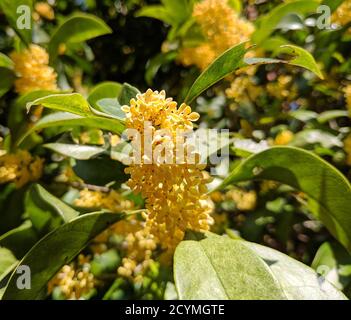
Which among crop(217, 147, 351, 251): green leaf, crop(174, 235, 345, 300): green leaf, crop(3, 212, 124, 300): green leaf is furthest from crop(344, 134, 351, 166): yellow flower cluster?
crop(3, 212, 124, 300): green leaf

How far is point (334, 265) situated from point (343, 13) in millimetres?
1278

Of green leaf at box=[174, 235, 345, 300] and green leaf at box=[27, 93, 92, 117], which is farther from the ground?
green leaf at box=[27, 93, 92, 117]

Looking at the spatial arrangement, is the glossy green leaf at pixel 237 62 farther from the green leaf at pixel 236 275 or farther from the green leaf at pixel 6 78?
the green leaf at pixel 6 78

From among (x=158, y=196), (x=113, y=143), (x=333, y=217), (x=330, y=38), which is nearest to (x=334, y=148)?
(x=330, y=38)

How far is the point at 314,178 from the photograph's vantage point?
113 cm

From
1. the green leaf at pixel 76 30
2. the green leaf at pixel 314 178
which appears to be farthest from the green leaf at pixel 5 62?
the green leaf at pixel 314 178

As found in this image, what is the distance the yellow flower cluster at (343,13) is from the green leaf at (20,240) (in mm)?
1739

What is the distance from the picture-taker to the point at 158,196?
3.50 feet

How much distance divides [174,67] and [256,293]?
6.71 ft

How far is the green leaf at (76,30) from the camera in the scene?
1.77 m

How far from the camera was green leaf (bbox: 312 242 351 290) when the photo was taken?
1.40 m

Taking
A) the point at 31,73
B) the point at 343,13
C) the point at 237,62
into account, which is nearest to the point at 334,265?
the point at 237,62

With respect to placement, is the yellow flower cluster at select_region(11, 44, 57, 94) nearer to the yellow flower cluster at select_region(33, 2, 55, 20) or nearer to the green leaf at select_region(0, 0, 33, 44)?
the green leaf at select_region(0, 0, 33, 44)

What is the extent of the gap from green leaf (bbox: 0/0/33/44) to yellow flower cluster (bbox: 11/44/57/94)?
9 cm
